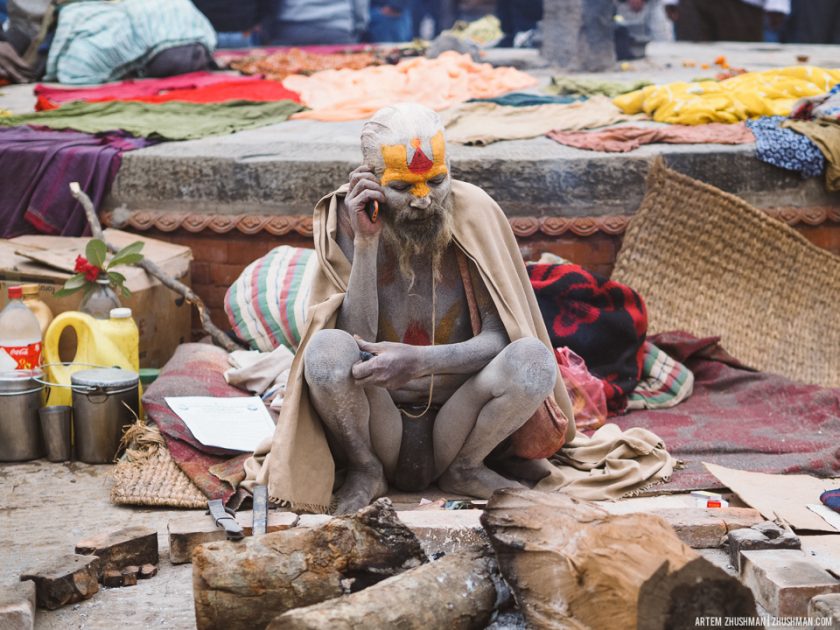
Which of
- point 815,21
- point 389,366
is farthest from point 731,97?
point 815,21

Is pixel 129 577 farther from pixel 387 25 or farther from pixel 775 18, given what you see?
pixel 387 25

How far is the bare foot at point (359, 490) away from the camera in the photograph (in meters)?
4.14

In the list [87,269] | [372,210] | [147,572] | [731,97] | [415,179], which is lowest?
[147,572]

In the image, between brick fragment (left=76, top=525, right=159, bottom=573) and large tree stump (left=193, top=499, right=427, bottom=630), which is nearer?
large tree stump (left=193, top=499, right=427, bottom=630)

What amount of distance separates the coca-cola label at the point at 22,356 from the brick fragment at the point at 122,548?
1.50m

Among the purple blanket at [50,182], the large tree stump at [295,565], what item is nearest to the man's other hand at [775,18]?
the purple blanket at [50,182]

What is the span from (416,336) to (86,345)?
1.79 metres

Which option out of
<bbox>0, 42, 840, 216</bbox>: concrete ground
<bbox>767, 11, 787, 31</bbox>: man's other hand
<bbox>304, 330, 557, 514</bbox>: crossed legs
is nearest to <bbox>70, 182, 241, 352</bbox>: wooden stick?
<bbox>0, 42, 840, 216</bbox>: concrete ground

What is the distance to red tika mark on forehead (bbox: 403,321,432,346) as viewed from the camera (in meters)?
4.27

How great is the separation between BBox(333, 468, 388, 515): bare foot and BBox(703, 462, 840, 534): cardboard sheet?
51.0 inches

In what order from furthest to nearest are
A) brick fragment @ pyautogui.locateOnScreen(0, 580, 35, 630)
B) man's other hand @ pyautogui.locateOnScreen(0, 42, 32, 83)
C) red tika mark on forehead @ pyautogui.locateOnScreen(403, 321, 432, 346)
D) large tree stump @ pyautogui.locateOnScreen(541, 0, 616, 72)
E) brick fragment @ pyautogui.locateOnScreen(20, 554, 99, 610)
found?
1. large tree stump @ pyautogui.locateOnScreen(541, 0, 616, 72)
2. man's other hand @ pyautogui.locateOnScreen(0, 42, 32, 83)
3. red tika mark on forehead @ pyautogui.locateOnScreen(403, 321, 432, 346)
4. brick fragment @ pyautogui.locateOnScreen(20, 554, 99, 610)
5. brick fragment @ pyautogui.locateOnScreen(0, 580, 35, 630)

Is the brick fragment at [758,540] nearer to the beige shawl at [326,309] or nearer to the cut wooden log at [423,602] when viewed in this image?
the cut wooden log at [423,602]

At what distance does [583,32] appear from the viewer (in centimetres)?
1042

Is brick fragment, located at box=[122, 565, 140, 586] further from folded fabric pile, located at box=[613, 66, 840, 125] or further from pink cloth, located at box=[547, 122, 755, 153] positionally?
folded fabric pile, located at box=[613, 66, 840, 125]
